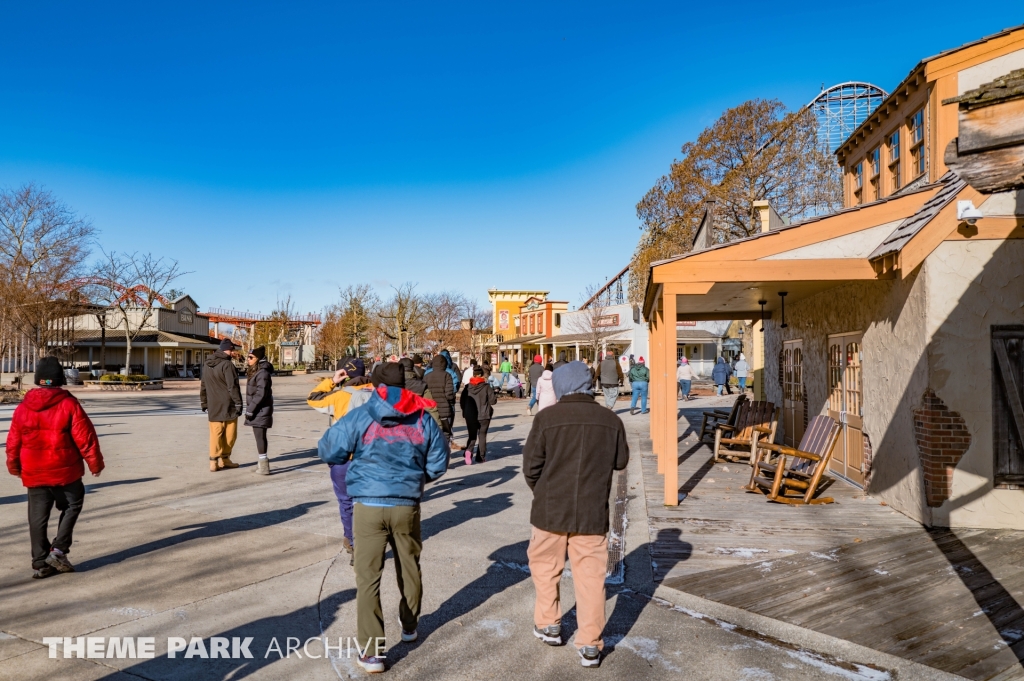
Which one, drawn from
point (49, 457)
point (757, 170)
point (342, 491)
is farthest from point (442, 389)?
point (757, 170)

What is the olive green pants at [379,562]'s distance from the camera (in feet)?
12.5

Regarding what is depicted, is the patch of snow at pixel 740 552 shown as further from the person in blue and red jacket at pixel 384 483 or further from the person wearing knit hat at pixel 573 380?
the person in blue and red jacket at pixel 384 483

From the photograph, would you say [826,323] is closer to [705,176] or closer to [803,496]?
[803,496]

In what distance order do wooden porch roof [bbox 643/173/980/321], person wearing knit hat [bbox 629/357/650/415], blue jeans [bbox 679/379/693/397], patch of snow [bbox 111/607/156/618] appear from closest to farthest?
patch of snow [bbox 111/607/156/618], wooden porch roof [bbox 643/173/980/321], person wearing knit hat [bbox 629/357/650/415], blue jeans [bbox 679/379/693/397]

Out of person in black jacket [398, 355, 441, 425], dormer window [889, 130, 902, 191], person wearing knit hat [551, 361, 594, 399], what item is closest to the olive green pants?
person wearing knit hat [551, 361, 594, 399]

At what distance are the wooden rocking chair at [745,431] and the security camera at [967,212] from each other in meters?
4.62

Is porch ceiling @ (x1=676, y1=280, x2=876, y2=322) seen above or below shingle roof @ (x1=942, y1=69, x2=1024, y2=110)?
below

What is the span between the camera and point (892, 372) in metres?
7.59

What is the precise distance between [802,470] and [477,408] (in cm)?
484

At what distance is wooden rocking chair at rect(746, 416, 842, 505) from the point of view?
26.1ft

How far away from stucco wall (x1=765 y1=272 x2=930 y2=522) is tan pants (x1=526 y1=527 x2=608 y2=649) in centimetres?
450

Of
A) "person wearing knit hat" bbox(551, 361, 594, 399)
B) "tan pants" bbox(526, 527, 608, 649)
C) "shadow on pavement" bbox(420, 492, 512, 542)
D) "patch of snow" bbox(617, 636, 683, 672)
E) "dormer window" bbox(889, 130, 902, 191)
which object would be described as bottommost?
"patch of snow" bbox(617, 636, 683, 672)

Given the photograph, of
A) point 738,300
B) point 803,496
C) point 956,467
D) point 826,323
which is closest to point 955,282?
point 956,467

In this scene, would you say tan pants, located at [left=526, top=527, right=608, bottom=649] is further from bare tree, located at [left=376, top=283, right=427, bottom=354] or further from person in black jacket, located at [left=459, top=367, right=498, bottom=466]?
bare tree, located at [left=376, top=283, right=427, bottom=354]
